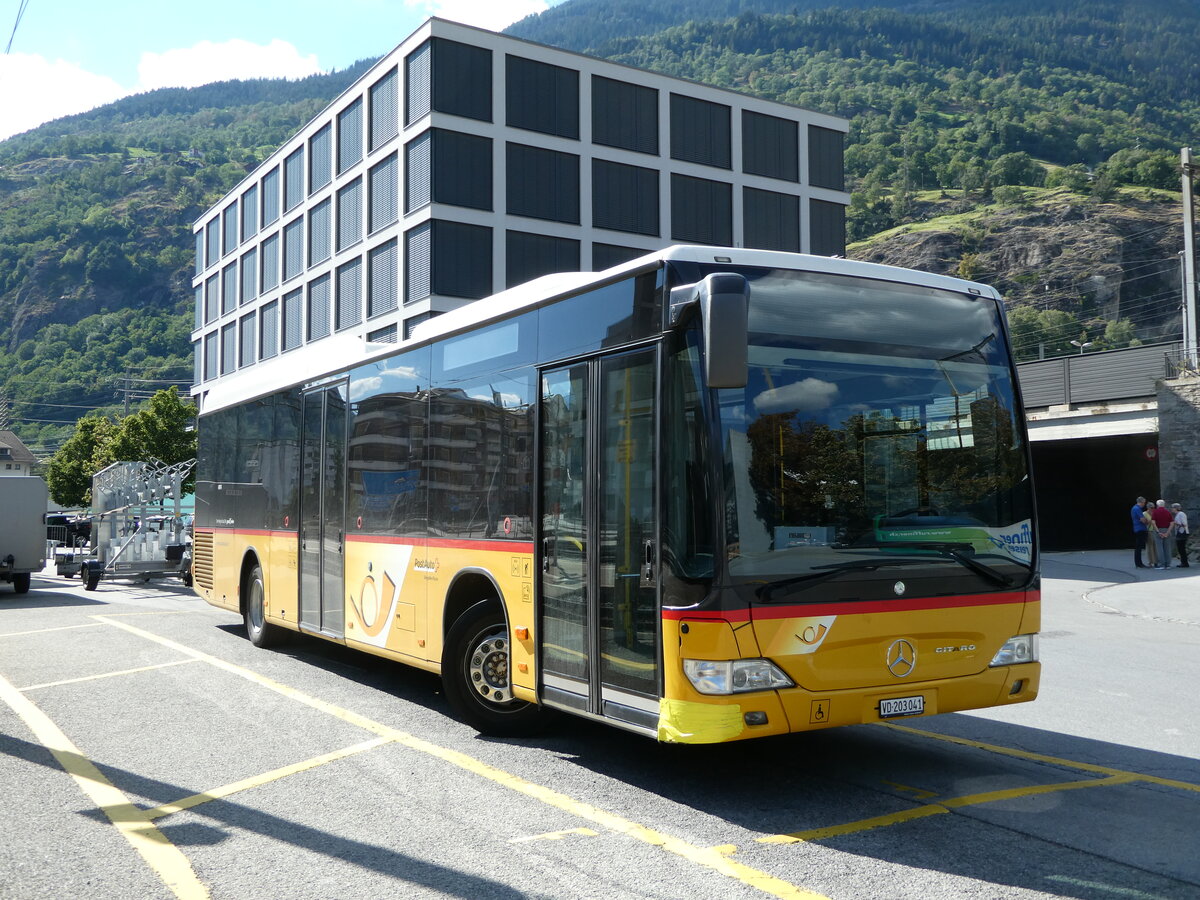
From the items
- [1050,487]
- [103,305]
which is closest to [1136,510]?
[1050,487]

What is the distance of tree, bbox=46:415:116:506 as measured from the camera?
81125 mm

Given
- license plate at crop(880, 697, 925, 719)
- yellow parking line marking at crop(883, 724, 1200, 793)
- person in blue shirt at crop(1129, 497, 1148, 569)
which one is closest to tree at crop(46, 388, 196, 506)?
person in blue shirt at crop(1129, 497, 1148, 569)

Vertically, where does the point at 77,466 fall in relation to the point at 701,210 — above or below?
below

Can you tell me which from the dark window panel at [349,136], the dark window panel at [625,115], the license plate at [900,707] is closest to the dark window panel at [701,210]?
the dark window panel at [625,115]

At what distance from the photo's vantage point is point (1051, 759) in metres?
7.07

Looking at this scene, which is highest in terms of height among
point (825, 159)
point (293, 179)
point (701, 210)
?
point (825, 159)

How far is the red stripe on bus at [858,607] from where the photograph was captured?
5.74 m

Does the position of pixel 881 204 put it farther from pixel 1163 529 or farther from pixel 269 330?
pixel 1163 529

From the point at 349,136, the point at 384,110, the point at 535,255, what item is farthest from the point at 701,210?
the point at 349,136

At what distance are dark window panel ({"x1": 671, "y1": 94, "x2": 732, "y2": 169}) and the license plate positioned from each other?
148ft

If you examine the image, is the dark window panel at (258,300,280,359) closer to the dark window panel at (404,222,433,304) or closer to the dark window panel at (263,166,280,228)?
the dark window panel at (263,166,280,228)

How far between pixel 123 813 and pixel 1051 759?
5.44 meters

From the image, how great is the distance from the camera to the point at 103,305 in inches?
6407

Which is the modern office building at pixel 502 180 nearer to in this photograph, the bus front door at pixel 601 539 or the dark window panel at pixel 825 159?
the dark window panel at pixel 825 159
